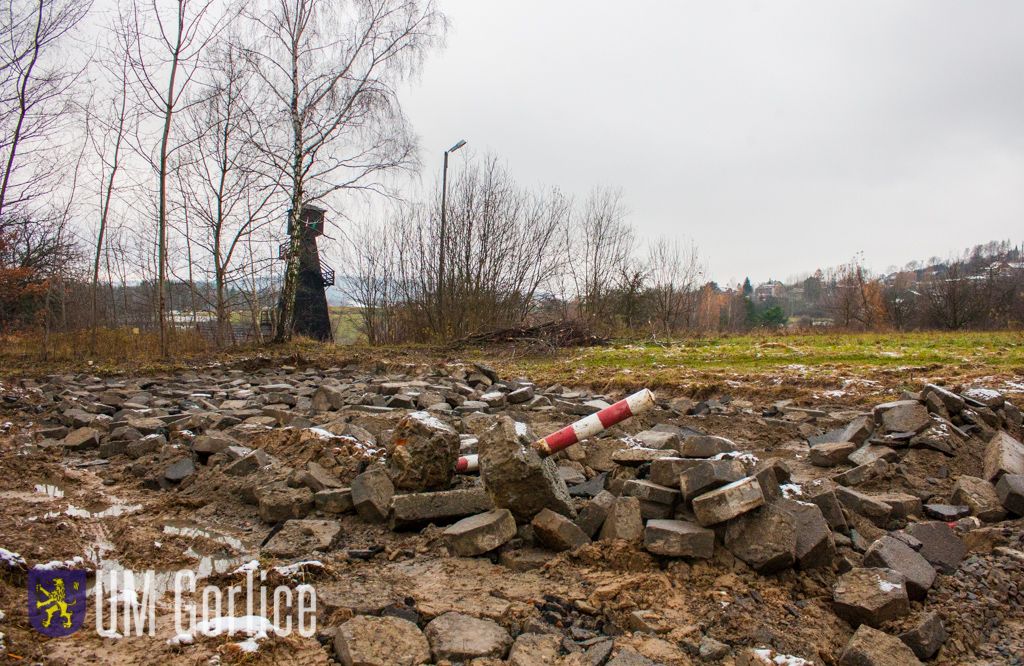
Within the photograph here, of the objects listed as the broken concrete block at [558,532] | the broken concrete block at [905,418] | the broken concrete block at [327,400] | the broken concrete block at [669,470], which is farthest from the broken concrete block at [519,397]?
the broken concrete block at [558,532]

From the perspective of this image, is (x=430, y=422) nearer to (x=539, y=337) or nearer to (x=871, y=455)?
(x=871, y=455)

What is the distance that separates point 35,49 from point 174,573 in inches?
489

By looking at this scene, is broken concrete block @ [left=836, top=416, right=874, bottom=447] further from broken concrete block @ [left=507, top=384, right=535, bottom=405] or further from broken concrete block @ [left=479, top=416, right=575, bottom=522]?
broken concrete block @ [left=507, top=384, right=535, bottom=405]

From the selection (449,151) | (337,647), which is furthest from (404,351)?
(337,647)

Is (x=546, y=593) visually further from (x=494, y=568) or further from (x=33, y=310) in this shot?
(x=33, y=310)

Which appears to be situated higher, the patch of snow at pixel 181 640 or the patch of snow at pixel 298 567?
the patch of snow at pixel 298 567

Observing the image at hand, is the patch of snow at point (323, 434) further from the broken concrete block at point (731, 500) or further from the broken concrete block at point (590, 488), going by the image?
the broken concrete block at point (731, 500)

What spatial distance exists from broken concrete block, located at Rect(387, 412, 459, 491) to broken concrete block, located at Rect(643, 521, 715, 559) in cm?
145

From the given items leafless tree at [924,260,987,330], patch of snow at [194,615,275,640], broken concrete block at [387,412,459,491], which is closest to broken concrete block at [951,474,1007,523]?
broken concrete block at [387,412,459,491]

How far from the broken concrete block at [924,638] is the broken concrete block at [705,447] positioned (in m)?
1.58

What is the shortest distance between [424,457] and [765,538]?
79.9 inches

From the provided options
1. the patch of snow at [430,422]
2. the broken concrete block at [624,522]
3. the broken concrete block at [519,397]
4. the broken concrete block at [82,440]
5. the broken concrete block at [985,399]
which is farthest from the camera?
the broken concrete block at [519,397]

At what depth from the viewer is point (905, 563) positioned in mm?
Answer: 2713

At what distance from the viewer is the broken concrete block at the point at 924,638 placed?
2.32m
